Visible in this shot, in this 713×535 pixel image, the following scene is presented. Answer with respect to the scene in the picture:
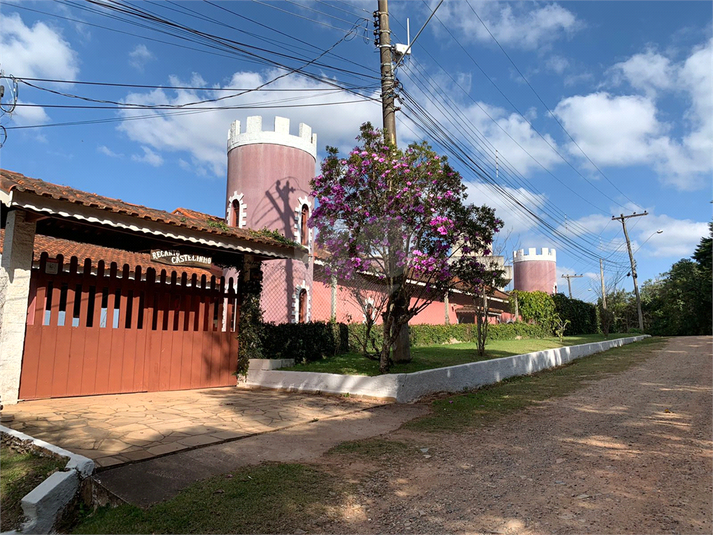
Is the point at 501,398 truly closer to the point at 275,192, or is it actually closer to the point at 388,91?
the point at 388,91

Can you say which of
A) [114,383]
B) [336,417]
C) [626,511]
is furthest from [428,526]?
[114,383]

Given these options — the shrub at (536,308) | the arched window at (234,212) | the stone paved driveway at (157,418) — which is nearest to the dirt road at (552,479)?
the stone paved driveway at (157,418)

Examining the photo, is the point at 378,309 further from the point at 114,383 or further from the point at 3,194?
the point at 3,194

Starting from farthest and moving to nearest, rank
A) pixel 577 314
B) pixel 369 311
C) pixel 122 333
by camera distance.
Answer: pixel 577 314
pixel 369 311
pixel 122 333

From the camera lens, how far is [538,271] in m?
40.4

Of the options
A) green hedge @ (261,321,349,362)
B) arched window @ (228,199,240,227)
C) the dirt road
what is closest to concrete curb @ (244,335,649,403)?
green hedge @ (261,321,349,362)

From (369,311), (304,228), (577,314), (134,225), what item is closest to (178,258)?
(134,225)

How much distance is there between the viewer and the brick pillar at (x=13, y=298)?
619cm

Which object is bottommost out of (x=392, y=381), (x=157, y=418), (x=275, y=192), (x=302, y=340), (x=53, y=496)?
(x=53, y=496)

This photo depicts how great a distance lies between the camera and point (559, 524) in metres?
3.11

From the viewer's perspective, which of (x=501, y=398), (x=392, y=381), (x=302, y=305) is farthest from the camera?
(x=302, y=305)

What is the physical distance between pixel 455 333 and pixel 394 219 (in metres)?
13.7

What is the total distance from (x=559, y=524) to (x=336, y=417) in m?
3.90

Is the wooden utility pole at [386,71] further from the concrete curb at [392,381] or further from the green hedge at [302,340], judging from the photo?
the concrete curb at [392,381]
